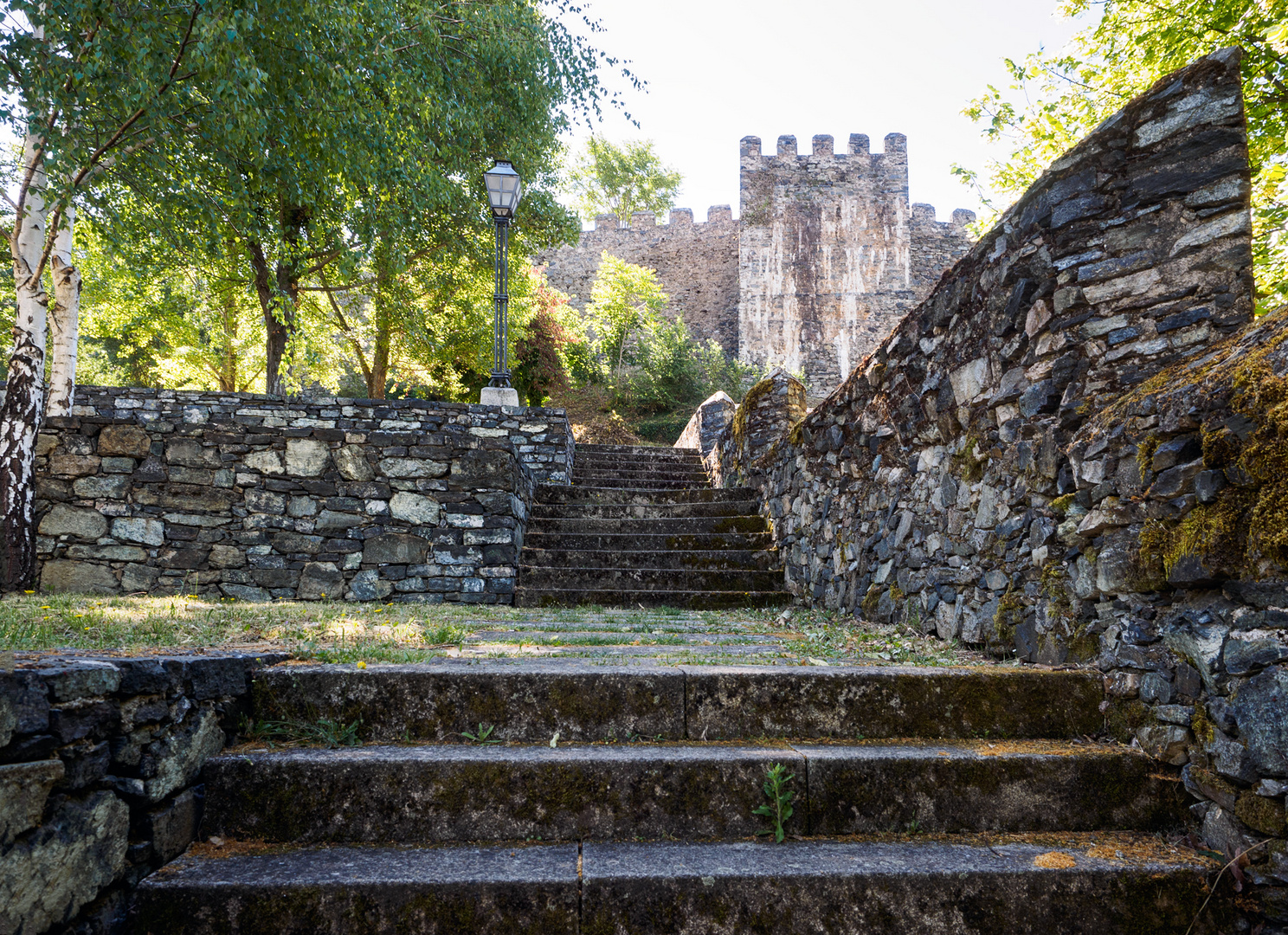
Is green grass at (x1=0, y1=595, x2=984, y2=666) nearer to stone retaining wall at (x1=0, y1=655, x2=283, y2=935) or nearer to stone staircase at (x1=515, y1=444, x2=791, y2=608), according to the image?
stone retaining wall at (x1=0, y1=655, x2=283, y2=935)

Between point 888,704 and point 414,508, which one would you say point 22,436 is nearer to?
point 414,508

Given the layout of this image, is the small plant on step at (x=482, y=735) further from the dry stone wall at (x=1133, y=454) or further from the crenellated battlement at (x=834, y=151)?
the crenellated battlement at (x=834, y=151)

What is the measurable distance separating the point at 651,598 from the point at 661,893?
359 cm

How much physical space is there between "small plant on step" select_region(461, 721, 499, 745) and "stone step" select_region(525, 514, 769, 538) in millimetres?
4072

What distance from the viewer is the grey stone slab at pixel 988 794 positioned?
186 centimetres

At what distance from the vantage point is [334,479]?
5168 mm

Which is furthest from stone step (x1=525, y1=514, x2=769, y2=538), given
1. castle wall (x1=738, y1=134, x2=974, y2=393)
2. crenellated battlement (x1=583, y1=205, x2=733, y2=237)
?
crenellated battlement (x1=583, y1=205, x2=733, y2=237)

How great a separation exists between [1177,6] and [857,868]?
324 inches

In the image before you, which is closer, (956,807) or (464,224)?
(956,807)

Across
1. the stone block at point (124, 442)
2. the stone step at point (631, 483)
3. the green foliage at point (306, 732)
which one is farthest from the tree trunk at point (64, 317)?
the green foliage at point (306, 732)

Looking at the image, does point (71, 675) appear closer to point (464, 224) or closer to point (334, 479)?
point (334, 479)

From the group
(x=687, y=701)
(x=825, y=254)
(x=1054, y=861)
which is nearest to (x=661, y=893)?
(x=687, y=701)

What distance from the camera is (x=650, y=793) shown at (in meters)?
1.84

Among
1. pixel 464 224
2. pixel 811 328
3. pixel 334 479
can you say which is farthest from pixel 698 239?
pixel 334 479
